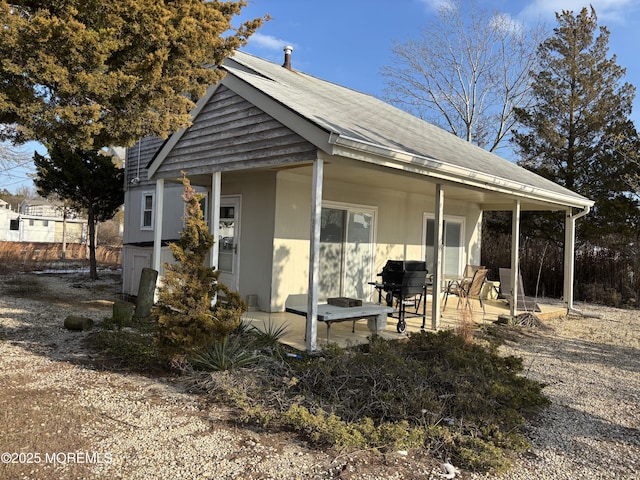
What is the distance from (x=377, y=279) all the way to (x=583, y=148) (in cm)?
1013

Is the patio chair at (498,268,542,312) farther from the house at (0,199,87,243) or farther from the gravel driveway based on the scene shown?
the house at (0,199,87,243)

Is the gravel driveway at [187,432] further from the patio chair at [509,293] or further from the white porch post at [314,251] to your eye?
the patio chair at [509,293]

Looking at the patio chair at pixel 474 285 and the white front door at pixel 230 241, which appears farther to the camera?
the white front door at pixel 230 241

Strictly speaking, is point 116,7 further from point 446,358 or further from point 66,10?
point 446,358

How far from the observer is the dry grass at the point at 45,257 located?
1791 cm

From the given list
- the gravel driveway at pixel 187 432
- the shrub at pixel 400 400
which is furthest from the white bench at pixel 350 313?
the gravel driveway at pixel 187 432

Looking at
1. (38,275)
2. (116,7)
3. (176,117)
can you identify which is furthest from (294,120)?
(38,275)

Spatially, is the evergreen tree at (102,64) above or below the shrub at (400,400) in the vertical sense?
above

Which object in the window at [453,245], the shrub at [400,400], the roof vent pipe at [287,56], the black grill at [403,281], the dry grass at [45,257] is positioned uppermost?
the roof vent pipe at [287,56]

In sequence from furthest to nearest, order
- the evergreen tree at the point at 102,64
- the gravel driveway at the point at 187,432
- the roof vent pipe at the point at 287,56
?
the roof vent pipe at the point at 287,56
the evergreen tree at the point at 102,64
the gravel driveway at the point at 187,432

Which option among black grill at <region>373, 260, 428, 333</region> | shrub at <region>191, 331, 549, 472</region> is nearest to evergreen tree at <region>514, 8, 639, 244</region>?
black grill at <region>373, 260, 428, 333</region>

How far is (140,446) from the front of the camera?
324 centimetres

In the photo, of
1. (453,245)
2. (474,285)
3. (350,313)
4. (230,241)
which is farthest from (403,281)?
(453,245)

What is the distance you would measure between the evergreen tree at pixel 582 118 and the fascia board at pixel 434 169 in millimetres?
6613
